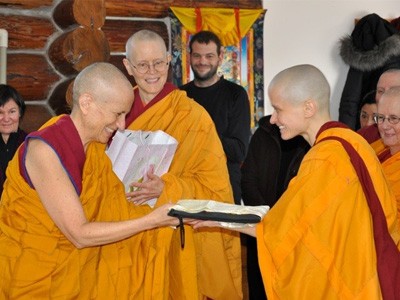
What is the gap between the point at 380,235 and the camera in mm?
2719

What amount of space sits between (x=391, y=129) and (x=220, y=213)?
3.61ft

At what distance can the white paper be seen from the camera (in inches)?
128

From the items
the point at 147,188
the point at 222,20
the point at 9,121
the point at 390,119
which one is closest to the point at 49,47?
the point at 9,121

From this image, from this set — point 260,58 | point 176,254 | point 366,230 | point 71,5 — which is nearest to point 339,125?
point 366,230

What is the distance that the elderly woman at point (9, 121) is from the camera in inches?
175

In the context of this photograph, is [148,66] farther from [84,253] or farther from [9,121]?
[9,121]

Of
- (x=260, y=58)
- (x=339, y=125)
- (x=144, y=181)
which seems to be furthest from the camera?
(x=260, y=58)

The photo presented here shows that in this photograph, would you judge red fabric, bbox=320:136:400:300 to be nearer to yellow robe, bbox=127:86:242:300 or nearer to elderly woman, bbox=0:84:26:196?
yellow robe, bbox=127:86:242:300

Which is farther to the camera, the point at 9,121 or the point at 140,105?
the point at 9,121

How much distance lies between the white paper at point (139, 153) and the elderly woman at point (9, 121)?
1310 millimetres

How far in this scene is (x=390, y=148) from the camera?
143 inches

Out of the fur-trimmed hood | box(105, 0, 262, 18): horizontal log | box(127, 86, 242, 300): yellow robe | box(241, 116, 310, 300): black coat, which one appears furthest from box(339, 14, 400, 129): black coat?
box(127, 86, 242, 300): yellow robe

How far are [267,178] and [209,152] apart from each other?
53cm

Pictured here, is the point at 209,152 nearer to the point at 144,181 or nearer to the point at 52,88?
the point at 144,181
